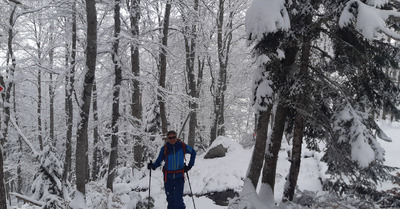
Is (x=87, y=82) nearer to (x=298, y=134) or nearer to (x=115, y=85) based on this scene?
(x=115, y=85)

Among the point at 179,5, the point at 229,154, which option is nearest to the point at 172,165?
the point at 179,5

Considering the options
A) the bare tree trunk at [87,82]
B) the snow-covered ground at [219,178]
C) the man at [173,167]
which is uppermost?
the bare tree trunk at [87,82]

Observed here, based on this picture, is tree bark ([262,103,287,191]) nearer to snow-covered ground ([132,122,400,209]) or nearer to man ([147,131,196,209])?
man ([147,131,196,209])

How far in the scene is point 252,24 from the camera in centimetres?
483

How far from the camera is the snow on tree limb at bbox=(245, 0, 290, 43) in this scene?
4.62 meters

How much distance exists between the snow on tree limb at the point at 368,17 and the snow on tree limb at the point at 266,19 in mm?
994

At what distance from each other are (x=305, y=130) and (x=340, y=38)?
246 centimetres

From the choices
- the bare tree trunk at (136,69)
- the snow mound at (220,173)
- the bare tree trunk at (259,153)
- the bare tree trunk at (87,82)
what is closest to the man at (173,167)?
the bare tree trunk at (259,153)

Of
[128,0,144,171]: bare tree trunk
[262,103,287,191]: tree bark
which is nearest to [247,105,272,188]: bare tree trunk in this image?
[262,103,287,191]: tree bark

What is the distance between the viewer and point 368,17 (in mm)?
4188

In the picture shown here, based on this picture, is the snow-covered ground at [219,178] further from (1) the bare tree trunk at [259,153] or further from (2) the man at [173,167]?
(1) the bare tree trunk at [259,153]

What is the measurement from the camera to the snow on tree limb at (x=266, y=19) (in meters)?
4.62

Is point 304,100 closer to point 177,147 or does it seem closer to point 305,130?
point 305,130

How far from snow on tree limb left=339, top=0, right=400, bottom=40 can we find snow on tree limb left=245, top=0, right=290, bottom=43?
994mm
